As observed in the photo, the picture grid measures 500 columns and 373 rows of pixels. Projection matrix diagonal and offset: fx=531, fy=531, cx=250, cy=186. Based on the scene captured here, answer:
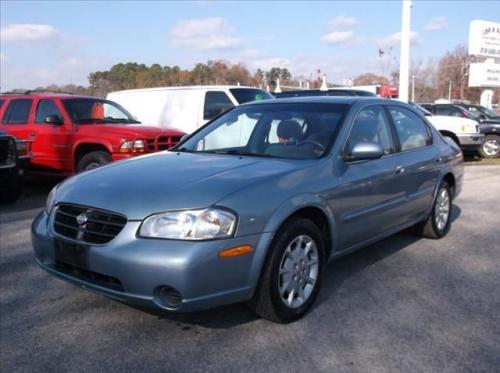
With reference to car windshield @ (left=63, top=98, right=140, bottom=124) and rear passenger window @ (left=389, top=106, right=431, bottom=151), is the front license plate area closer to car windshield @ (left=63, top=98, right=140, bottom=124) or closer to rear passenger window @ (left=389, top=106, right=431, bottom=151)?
rear passenger window @ (left=389, top=106, right=431, bottom=151)

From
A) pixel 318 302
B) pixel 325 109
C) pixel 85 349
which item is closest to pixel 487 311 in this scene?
pixel 318 302

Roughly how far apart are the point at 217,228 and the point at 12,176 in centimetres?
571

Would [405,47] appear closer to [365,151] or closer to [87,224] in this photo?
[365,151]

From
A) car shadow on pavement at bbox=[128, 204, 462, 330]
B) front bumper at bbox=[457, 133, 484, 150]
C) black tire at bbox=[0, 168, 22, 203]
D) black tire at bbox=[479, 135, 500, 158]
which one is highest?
black tire at bbox=[0, 168, 22, 203]

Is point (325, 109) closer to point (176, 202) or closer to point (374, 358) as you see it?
point (176, 202)

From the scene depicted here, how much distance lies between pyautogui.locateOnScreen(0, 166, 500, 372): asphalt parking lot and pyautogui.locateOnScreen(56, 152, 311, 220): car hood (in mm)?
886

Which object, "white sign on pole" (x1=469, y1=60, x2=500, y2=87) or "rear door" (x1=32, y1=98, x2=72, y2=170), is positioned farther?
"white sign on pole" (x1=469, y1=60, x2=500, y2=87)

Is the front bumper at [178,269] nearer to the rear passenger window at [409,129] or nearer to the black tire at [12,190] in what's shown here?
the rear passenger window at [409,129]

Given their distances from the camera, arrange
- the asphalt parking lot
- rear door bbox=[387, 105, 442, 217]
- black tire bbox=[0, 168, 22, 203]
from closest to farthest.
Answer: the asphalt parking lot → rear door bbox=[387, 105, 442, 217] → black tire bbox=[0, 168, 22, 203]

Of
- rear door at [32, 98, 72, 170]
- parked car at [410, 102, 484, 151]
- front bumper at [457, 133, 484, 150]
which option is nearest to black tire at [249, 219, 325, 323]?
rear door at [32, 98, 72, 170]

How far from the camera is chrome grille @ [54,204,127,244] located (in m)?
3.33

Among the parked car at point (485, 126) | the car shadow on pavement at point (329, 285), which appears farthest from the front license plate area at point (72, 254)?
the parked car at point (485, 126)

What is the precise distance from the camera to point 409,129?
18.2ft

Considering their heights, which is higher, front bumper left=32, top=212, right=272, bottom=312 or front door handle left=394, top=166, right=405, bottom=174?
front door handle left=394, top=166, right=405, bottom=174
